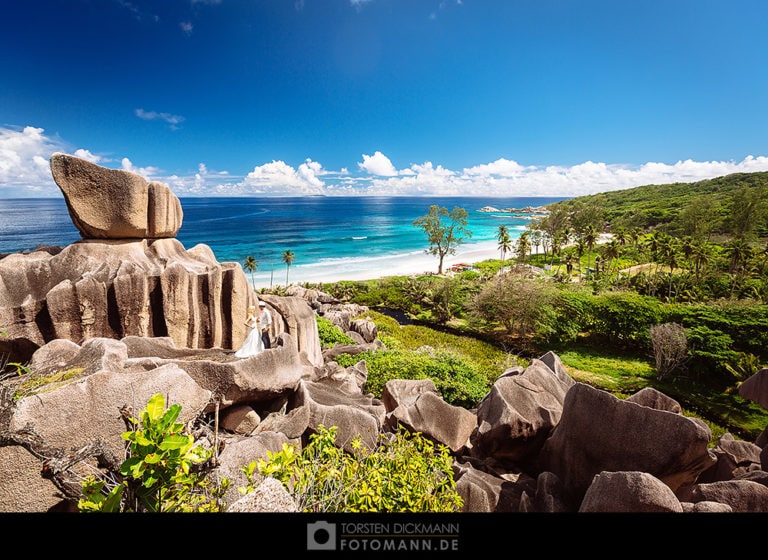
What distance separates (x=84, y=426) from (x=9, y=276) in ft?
21.9

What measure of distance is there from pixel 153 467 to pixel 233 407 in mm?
4106

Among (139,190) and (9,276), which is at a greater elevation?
(139,190)

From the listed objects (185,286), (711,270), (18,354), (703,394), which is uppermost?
(185,286)

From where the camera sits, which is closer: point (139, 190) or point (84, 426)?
point (84, 426)

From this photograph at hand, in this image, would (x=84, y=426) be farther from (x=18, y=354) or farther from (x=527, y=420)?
(x=527, y=420)

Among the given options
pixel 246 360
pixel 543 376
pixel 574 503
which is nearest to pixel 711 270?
pixel 543 376

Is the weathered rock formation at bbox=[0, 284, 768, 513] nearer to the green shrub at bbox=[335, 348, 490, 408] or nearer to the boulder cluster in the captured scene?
the boulder cluster

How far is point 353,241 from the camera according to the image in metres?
86.8

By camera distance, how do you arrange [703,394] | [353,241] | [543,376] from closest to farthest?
[543,376], [703,394], [353,241]

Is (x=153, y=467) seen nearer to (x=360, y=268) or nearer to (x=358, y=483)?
(x=358, y=483)

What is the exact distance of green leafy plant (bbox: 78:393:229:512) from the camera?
2.12 m
